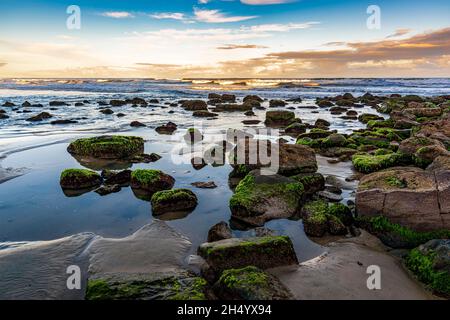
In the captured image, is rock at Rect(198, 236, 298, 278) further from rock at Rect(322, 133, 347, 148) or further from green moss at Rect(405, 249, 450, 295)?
rock at Rect(322, 133, 347, 148)

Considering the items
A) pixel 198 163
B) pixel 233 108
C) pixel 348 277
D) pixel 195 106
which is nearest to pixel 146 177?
pixel 198 163

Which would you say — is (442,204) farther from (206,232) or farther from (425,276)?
(206,232)

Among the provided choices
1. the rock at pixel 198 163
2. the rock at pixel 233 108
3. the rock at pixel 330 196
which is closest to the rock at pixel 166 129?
the rock at pixel 198 163

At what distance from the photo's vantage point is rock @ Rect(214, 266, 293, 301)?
12.9 feet

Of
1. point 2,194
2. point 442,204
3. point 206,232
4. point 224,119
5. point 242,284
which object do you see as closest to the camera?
point 242,284

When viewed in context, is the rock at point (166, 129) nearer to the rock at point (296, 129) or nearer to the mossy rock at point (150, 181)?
the rock at point (296, 129)

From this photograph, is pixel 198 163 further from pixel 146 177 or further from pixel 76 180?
pixel 76 180

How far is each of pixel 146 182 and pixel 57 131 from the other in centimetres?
1065

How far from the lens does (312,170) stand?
354 inches

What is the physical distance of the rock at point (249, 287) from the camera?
394 centimetres

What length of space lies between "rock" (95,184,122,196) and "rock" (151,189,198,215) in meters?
1.32

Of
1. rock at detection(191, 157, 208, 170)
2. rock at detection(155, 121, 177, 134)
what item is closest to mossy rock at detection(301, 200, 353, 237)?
rock at detection(191, 157, 208, 170)

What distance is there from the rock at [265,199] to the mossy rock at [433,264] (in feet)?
7.68
